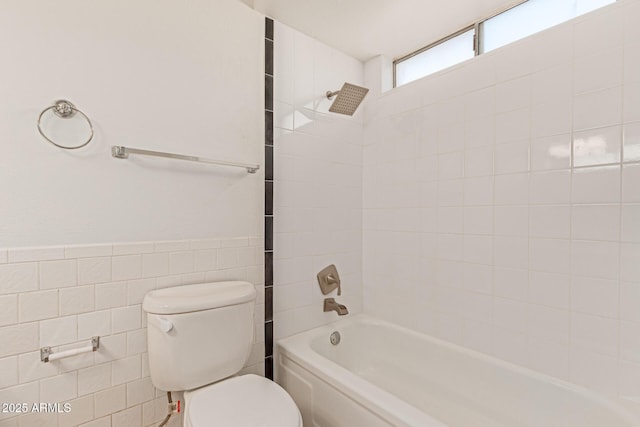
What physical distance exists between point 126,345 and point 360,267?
1499 mm

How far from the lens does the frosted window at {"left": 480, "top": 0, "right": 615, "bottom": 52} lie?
1.50m

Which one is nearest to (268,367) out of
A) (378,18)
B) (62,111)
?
(62,111)

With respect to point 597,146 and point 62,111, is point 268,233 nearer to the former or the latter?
point 62,111

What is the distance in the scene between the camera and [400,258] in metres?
2.09

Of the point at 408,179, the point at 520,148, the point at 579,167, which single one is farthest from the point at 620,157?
the point at 408,179

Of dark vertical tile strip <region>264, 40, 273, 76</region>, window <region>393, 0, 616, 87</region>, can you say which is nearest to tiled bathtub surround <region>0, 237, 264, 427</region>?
dark vertical tile strip <region>264, 40, 273, 76</region>

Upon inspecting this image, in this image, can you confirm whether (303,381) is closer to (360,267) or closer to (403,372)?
(403,372)

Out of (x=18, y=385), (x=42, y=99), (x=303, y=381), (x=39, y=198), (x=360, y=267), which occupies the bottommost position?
(x=303, y=381)

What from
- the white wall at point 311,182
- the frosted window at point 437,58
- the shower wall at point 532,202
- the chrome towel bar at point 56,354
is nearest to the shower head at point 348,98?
the white wall at point 311,182

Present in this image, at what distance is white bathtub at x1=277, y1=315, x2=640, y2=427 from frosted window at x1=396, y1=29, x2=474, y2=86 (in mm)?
1729

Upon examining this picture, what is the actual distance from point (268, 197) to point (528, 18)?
168 cm

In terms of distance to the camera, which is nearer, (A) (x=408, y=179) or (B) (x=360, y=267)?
(A) (x=408, y=179)

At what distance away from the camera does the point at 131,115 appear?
4.46 feet

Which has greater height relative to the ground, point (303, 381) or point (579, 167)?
point (579, 167)
